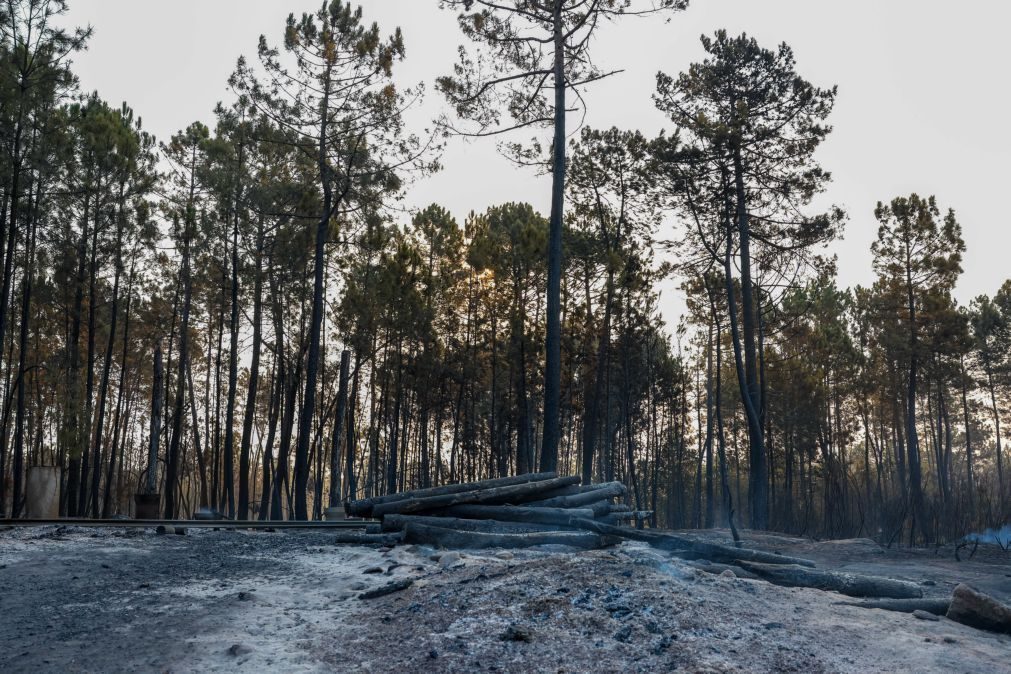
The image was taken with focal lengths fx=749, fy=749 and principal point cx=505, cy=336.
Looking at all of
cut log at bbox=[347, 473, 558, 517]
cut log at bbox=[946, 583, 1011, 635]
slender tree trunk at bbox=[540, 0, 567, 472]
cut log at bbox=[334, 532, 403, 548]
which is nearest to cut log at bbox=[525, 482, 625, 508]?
cut log at bbox=[347, 473, 558, 517]

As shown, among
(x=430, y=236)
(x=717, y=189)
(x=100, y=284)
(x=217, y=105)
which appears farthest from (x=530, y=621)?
(x=430, y=236)

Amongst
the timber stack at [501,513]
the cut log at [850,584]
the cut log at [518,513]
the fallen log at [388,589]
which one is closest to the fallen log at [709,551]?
the timber stack at [501,513]

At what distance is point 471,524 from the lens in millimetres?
8820

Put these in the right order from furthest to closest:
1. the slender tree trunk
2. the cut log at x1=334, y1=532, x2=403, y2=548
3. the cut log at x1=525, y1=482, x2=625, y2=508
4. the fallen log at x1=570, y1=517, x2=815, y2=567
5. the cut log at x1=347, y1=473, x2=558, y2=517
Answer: the slender tree trunk → the cut log at x1=525, y1=482, x2=625, y2=508 → the cut log at x1=347, y1=473, x2=558, y2=517 → the cut log at x1=334, y1=532, x2=403, y2=548 → the fallen log at x1=570, y1=517, x2=815, y2=567

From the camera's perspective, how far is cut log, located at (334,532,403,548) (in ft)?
27.1

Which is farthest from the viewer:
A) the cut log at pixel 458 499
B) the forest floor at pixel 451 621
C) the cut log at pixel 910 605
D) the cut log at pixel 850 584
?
the cut log at pixel 458 499

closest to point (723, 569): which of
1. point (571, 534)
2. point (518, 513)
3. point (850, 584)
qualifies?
point (850, 584)

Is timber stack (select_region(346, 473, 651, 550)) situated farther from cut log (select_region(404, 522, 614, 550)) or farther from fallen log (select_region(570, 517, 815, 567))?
fallen log (select_region(570, 517, 815, 567))

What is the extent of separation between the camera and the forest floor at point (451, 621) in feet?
13.3

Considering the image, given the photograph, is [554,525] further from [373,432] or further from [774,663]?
[373,432]

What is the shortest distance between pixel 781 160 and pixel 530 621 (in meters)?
18.0

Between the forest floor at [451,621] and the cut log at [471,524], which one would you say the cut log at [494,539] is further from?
the forest floor at [451,621]

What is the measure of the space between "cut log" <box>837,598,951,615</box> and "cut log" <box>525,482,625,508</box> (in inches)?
193

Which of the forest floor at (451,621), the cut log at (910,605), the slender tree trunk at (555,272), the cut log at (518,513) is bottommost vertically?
the cut log at (910,605)
